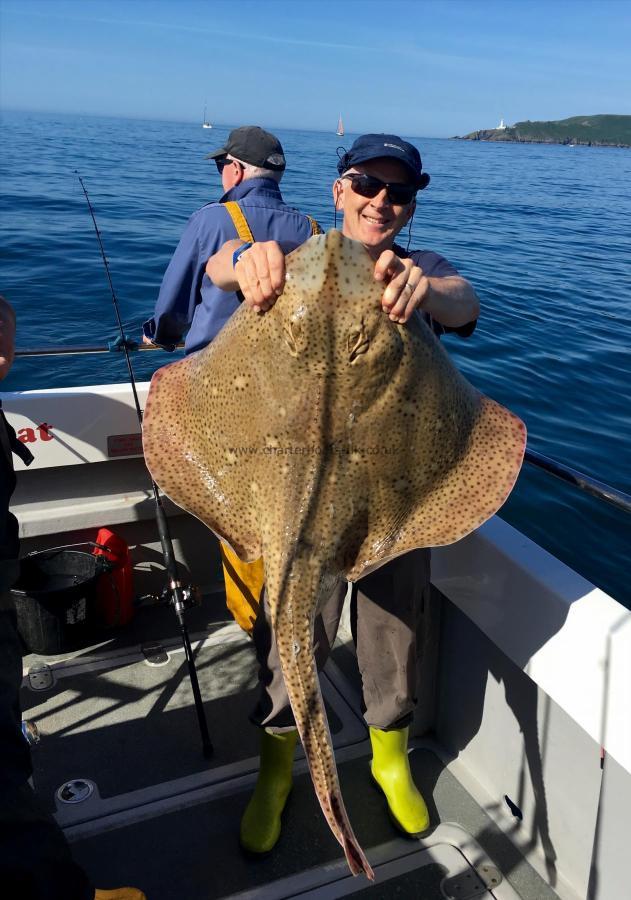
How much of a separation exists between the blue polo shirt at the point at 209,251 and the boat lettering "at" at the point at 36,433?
96 centimetres

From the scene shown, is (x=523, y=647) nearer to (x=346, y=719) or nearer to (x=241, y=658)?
(x=346, y=719)

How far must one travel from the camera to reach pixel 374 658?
265 centimetres

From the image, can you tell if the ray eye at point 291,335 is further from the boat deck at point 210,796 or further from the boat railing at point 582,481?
the boat deck at point 210,796

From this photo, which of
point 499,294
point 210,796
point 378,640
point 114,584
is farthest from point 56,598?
point 499,294

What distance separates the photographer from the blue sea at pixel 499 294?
25.6 feet

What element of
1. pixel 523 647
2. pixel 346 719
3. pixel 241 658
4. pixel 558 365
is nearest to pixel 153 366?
pixel 558 365

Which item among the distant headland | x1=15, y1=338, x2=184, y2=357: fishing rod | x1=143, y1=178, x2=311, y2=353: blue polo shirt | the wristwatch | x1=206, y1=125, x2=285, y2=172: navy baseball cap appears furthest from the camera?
the distant headland

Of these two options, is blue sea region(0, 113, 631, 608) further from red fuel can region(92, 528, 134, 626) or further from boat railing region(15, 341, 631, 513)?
red fuel can region(92, 528, 134, 626)

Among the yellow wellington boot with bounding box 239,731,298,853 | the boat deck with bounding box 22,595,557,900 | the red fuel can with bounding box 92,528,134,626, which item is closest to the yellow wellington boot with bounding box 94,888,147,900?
the boat deck with bounding box 22,595,557,900

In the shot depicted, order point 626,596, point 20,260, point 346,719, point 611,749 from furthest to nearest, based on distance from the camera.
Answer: point 20,260 → point 626,596 → point 346,719 → point 611,749

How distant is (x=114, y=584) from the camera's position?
397 cm

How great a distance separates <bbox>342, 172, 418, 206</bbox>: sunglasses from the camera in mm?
2391

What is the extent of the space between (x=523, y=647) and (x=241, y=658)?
6.30ft

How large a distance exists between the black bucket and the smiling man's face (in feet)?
8.18
